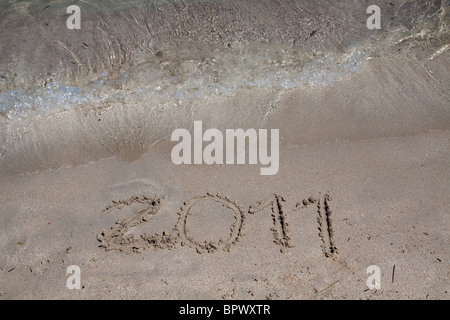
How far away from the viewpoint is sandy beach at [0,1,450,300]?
3.38 meters

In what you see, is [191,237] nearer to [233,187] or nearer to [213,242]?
[213,242]

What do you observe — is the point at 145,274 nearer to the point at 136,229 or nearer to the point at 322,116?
the point at 136,229

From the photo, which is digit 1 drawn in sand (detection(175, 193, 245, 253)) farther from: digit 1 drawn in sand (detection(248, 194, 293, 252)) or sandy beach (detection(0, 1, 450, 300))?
digit 1 drawn in sand (detection(248, 194, 293, 252))

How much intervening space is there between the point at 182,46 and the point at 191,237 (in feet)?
8.10

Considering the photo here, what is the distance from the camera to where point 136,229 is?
3.68 m

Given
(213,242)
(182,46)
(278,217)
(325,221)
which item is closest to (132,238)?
(213,242)

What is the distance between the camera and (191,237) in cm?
362

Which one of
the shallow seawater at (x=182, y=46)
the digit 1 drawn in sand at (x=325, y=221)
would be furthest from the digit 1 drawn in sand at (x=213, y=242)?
the shallow seawater at (x=182, y=46)

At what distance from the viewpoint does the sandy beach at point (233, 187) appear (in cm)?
338

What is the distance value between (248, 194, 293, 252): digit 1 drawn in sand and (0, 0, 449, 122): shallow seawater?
140 cm

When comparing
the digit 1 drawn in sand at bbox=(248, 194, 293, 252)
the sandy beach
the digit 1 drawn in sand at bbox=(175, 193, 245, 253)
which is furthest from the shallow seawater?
the digit 1 drawn in sand at bbox=(248, 194, 293, 252)

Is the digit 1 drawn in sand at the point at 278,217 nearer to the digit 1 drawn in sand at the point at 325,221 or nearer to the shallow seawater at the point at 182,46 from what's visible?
the digit 1 drawn in sand at the point at 325,221

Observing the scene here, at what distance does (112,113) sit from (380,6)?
3.47 m
